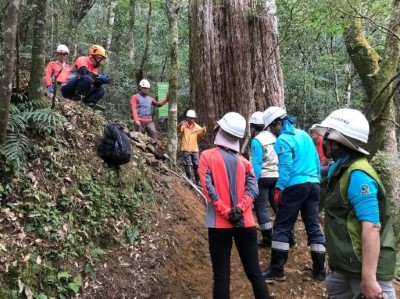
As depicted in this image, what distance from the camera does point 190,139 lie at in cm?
1010

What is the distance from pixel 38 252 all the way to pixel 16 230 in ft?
1.11

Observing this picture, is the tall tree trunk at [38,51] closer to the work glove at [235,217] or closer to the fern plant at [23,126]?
the fern plant at [23,126]

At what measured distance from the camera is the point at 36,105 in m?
5.54

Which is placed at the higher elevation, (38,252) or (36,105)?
(36,105)

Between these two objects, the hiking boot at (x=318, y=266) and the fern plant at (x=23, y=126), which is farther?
the hiking boot at (x=318, y=266)

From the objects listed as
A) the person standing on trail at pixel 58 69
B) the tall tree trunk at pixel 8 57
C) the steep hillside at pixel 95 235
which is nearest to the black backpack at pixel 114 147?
the steep hillside at pixel 95 235

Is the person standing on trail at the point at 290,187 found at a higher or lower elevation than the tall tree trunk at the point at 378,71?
lower

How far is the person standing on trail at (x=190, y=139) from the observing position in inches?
391

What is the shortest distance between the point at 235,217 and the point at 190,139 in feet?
20.1

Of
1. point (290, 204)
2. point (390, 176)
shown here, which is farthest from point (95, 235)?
point (390, 176)

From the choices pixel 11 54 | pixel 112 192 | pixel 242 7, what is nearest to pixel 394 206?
pixel 242 7

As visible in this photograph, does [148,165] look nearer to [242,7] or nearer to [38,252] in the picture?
[38,252]

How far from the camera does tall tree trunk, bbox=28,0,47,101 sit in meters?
5.27

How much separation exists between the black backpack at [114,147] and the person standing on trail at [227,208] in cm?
227
